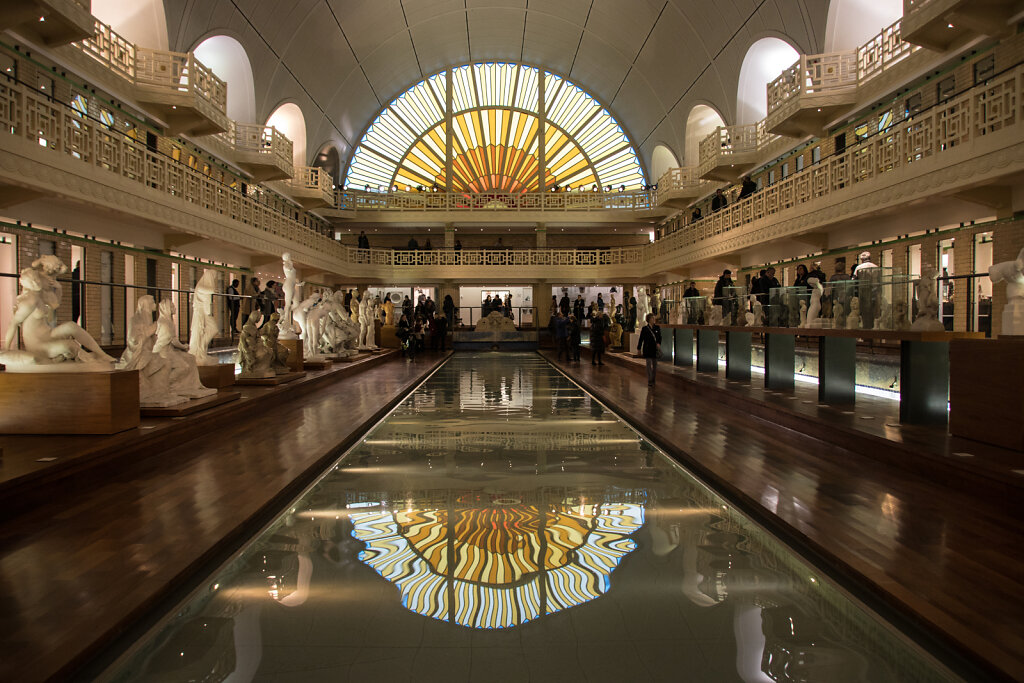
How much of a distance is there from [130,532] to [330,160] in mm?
33922

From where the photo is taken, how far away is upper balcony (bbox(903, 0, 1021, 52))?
9805 mm

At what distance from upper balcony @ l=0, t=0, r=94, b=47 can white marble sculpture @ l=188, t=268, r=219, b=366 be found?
4498 mm

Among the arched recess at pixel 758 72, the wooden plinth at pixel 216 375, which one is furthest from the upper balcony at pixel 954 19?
the wooden plinth at pixel 216 375

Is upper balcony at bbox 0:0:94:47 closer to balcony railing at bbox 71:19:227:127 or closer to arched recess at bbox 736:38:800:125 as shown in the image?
balcony railing at bbox 71:19:227:127

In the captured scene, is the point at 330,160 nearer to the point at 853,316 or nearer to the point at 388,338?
the point at 388,338

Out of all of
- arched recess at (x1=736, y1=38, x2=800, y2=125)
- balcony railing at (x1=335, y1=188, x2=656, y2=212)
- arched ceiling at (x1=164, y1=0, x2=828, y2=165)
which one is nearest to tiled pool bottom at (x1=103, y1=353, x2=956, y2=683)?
arched ceiling at (x1=164, y1=0, x2=828, y2=165)

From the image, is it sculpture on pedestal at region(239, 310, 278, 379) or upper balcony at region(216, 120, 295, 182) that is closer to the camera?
sculpture on pedestal at region(239, 310, 278, 379)

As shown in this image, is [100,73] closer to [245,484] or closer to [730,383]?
[245,484]

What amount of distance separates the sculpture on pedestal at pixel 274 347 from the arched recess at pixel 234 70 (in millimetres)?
13181

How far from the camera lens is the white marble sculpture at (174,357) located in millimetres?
7812

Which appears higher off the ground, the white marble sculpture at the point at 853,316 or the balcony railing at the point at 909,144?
the balcony railing at the point at 909,144

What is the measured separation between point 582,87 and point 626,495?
37.8 meters

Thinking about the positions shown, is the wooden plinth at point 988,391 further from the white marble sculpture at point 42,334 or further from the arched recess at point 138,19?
the arched recess at point 138,19

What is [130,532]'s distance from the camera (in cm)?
386
